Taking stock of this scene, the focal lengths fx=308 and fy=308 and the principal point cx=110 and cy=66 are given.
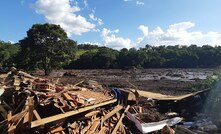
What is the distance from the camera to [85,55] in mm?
60250

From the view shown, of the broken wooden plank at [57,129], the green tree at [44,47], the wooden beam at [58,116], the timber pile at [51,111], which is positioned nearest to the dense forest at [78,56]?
the green tree at [44,47]

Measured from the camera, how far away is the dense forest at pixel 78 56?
33.1 metres

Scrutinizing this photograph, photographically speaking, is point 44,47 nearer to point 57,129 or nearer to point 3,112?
point 3,112

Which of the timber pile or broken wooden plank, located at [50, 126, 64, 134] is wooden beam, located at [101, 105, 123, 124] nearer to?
the timber pile

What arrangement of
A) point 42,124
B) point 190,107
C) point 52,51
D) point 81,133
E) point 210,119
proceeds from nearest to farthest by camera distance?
point 42,124 < point 81,133 < point 210,119 < point 190,107 < point 52,51

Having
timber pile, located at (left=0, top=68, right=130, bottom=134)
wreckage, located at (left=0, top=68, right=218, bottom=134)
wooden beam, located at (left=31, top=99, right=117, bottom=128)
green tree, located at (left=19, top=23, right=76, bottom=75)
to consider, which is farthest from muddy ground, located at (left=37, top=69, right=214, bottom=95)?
wooden beam, located at (left=31, top=99, right=117, bottom=128)

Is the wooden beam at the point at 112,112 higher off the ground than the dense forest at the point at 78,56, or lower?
lower

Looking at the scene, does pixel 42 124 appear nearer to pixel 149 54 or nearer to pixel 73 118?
pixel 73 118

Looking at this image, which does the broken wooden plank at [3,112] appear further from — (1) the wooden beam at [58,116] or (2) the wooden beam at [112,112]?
(2) the wooden beam at [112,112]

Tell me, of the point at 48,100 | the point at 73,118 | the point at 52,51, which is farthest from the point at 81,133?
the point at 52,51

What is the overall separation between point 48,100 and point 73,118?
0.90 m

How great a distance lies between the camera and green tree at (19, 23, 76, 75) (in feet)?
108

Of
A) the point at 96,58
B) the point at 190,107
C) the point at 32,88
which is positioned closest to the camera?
the point at 32,88

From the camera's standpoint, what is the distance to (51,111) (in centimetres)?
831
